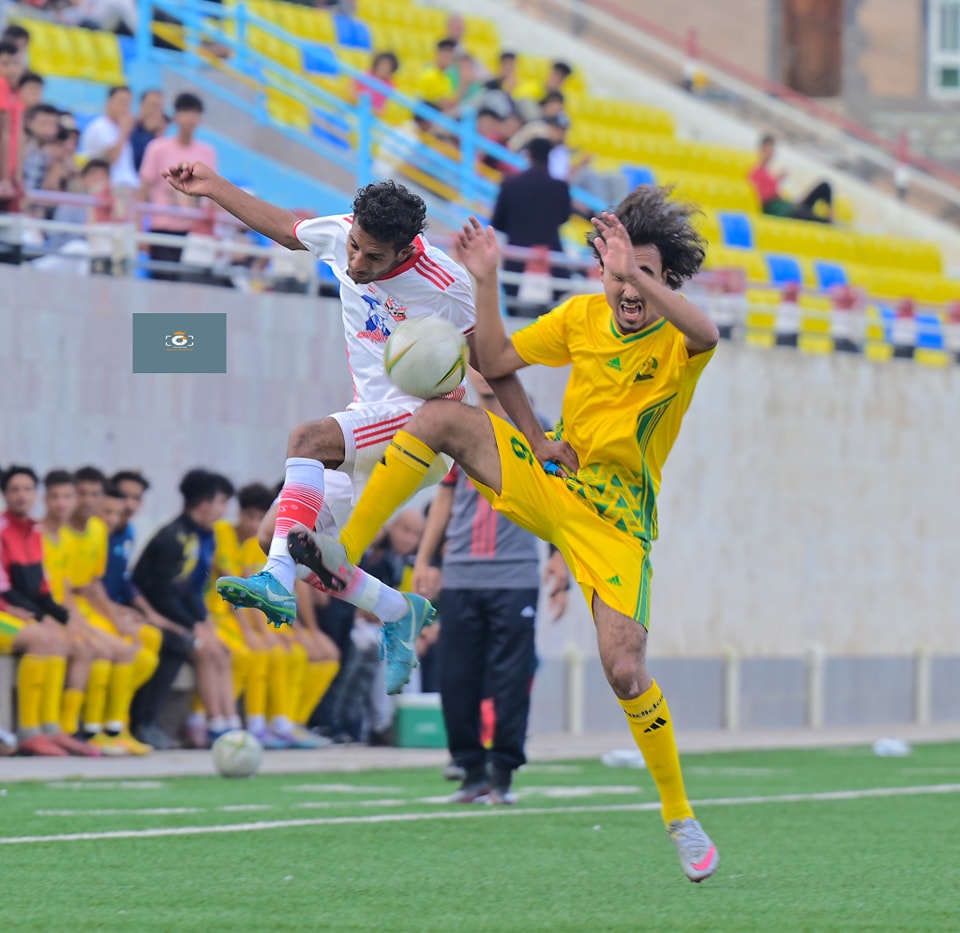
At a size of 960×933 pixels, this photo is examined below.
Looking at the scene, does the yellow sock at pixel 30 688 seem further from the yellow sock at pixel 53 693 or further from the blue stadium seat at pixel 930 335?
the blue stadium seat at pixel 930 335

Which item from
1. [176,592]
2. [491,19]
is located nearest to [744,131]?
[491,19]

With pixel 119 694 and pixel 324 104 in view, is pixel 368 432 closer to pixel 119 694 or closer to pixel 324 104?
pixel 119 694

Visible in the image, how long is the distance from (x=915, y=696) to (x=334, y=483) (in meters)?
13.6

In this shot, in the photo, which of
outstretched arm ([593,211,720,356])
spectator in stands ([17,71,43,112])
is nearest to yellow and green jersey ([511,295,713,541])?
outstretched arm ([593,211,720,356])

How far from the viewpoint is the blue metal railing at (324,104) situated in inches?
711

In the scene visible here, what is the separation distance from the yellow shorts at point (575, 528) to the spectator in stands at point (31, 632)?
613 centimetres

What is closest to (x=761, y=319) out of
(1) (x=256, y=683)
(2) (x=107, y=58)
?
(2) (x=107, y=58)

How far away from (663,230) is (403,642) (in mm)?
1629

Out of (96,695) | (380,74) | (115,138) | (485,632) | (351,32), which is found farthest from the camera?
(351,32)

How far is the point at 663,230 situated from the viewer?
7.19m

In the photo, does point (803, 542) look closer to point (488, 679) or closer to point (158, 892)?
point (488, 679)

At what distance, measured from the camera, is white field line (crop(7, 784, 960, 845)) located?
8.12m

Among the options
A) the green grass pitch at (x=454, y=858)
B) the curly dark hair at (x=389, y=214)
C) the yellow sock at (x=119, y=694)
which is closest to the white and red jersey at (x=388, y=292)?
the curly dark hair at (x=389, y=214)

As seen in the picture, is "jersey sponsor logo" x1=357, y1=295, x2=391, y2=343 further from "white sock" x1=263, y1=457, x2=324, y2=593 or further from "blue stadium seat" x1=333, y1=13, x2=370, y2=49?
"blue stadium seat" x1=333, y1=13, x2=370, y2=49
